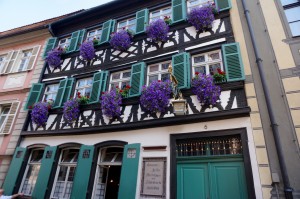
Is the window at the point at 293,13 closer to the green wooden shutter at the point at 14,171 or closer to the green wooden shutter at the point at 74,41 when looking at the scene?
the green wooden shutter at the point at 74,41

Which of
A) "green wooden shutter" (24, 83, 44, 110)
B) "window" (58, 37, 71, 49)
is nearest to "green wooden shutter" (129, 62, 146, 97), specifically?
"green wooden shutter" (24, 83, 44, 110)

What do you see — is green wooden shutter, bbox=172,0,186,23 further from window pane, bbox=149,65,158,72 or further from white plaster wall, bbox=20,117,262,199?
white plaster wall, bbox=20,117,262,199

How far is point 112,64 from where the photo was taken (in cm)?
894

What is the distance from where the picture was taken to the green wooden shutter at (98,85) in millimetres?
8309

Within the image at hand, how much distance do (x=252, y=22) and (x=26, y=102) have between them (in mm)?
9757

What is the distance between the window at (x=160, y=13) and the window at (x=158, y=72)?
→ 2.42 meters

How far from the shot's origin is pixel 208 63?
698cm

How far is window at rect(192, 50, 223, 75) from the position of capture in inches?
Result: 270

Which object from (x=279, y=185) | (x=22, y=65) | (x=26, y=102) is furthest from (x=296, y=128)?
(x=22, y=65)

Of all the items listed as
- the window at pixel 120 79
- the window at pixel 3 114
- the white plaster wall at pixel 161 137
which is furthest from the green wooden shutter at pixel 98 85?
the window at pixel 3 114

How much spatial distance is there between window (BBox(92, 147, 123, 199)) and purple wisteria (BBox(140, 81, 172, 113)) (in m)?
2.16

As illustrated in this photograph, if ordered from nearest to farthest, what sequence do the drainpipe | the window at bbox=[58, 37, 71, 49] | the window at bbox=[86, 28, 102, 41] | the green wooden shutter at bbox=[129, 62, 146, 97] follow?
the drainpipe, the green wooden shutter at bbox=[129, 62, 146, 97], the window at bbox=[86, 28, 102, 41], the window at bbox=[58, 37, 71, 49]

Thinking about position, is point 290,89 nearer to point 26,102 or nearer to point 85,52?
point 85,52

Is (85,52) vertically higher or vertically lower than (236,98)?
higher
